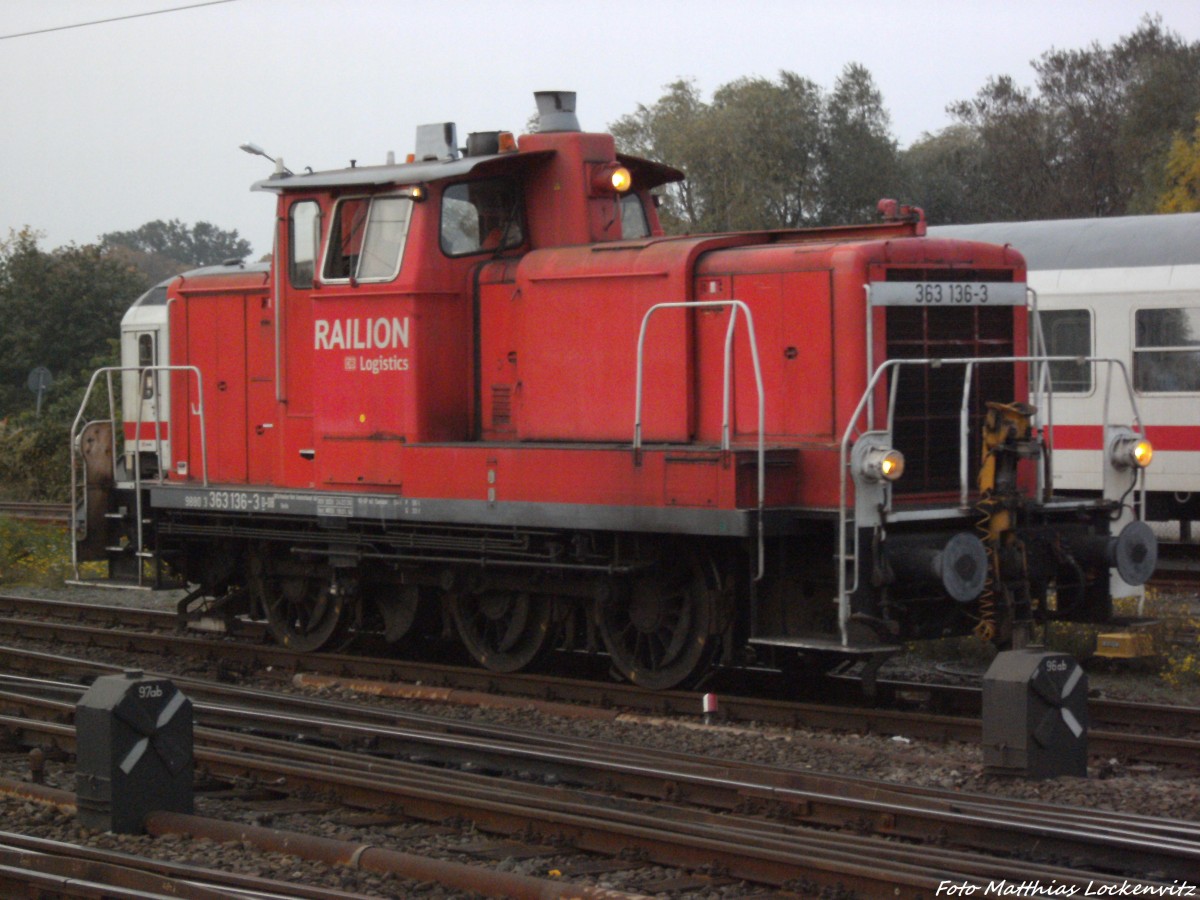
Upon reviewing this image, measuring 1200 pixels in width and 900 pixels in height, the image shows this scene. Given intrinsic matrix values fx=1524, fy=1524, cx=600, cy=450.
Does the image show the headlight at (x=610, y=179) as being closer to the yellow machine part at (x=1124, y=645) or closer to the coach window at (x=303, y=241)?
the coach window at (x=303, y=241)

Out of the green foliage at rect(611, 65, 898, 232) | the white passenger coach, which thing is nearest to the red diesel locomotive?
the white passenger coach

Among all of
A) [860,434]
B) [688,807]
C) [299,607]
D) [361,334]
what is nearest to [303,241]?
[361,334]

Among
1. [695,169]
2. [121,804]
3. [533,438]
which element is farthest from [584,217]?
[695,169]

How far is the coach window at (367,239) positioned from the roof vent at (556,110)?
1214 mm

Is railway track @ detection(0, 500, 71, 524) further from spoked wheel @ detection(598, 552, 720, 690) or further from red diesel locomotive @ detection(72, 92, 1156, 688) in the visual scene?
spoked wheel @ detection(598, 552, 720, 690)

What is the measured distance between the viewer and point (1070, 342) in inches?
671

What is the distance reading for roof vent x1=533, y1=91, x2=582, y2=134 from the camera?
36.5 feet

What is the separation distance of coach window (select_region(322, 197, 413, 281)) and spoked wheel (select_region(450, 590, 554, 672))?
2.44 m

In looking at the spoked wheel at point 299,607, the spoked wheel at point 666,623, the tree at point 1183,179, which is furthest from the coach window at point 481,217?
the tree at point 1183,179

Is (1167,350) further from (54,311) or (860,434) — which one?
(54,311)

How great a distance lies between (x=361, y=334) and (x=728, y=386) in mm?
3097

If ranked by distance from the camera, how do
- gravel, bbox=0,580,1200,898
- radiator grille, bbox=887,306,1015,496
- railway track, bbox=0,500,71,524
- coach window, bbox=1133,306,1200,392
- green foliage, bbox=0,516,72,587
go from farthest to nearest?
railway track, bbox=0,500,71,524
green foliage, bbox=0,516,72,587
coach window, bbox=1133,306,1200,392
radiator grille, bbox=887,306,1015,496
gravel, bbox=0,580,1200,898

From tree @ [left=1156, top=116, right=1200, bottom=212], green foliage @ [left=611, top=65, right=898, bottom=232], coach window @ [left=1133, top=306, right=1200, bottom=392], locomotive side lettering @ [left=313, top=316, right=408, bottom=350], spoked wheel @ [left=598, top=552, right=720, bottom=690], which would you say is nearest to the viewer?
spoked wheel @ [left=598, top=552, right=720, bottom=690]

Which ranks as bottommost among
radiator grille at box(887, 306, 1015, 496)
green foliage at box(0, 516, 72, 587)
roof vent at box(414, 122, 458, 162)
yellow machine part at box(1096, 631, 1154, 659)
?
yellow machine part at box(1096, 631, 1154, 659)
